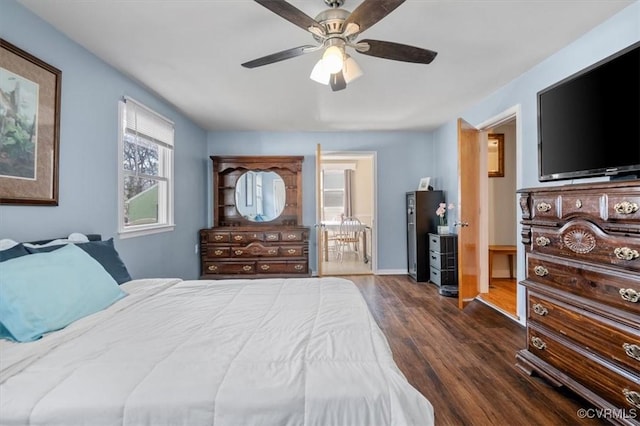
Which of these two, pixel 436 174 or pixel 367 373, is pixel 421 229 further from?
pixel 367 373

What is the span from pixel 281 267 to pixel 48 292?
3.25 meters

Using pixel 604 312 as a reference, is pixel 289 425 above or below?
below

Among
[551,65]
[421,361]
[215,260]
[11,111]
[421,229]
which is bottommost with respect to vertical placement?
[421,361]

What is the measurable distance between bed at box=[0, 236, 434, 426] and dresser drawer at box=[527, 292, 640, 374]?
4.00 feet

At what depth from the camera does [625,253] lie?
1.48 metres

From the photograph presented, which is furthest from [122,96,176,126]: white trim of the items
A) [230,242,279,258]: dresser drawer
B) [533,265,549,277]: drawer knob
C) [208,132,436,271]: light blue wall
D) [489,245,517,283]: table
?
[489,245,517,283]: table

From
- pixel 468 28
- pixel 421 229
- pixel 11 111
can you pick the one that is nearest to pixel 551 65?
pixel 468 28

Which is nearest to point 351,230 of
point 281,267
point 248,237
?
point 281,267

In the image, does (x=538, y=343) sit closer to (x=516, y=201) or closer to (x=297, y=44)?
(x=516, y=201)

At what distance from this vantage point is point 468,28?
2.18 metres

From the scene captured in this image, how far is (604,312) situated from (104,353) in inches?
89.2

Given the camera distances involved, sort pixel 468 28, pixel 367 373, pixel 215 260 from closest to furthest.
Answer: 1. pixel 367 373
2. pixel 468 28
3. pixel 215 260

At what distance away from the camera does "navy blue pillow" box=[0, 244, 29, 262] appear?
1519 mm

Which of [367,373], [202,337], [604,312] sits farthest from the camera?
[604,312]
